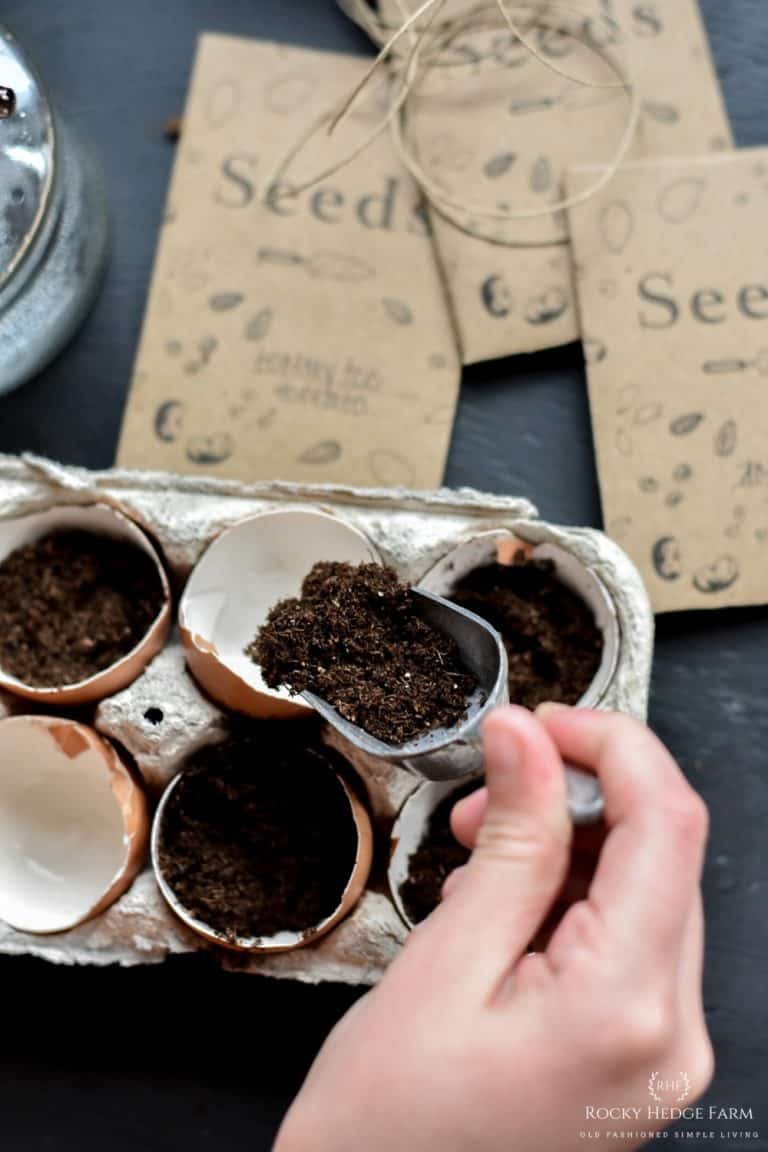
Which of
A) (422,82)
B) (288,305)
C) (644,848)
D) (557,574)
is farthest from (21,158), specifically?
(644,848)

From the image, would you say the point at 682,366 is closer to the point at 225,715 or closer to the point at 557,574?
the point at 557,574

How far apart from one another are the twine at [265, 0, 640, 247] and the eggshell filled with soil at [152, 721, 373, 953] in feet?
1.48

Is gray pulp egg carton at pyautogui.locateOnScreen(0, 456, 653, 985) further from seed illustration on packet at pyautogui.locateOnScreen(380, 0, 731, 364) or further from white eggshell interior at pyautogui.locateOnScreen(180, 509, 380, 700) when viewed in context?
seed illustration on packet at pyautogui.locateOnScreen(380, 0, 731, 364)

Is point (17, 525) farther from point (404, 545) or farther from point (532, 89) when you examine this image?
point (532, 89)

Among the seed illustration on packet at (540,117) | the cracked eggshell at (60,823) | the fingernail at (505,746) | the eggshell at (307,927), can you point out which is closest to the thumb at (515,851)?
the fingernail at (505,746)

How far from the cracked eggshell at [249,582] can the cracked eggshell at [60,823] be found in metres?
0.10

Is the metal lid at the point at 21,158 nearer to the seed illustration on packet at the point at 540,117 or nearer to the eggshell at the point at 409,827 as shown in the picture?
the seed illustration on packet at the point at 540,117

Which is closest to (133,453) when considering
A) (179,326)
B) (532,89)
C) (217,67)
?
(179,326)

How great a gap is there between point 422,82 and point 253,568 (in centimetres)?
45

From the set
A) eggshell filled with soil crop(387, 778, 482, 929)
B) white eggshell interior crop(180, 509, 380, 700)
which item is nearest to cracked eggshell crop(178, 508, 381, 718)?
white eggshell interior crop(180, 509, 380, 700)

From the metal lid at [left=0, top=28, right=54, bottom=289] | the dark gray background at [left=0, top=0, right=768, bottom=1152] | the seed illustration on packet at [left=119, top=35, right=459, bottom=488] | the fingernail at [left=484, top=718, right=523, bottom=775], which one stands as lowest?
the dark gray background at [left=0, top=0, right=768, bottom=1152]

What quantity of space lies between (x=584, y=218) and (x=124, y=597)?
1.59ft

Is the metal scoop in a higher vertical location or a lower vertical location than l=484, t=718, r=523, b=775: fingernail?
lower

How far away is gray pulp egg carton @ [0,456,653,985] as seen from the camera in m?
0.67
